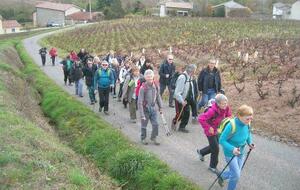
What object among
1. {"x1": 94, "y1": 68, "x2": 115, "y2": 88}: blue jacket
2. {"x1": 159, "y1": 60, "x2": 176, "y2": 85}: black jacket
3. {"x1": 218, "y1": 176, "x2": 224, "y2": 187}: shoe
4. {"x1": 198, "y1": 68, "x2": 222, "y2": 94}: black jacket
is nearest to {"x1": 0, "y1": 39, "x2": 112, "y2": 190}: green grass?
{"x1": 218, "y1": 176, "x2": 224, "y2": 187}: shoe

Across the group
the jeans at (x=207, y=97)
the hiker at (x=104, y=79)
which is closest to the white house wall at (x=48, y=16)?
the hiker at (x=104, y=79)

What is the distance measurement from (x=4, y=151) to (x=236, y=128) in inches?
190

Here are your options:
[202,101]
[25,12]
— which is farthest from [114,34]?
[25,12]

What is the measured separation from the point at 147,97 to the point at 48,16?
101 metres

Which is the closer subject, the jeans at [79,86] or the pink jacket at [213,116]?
the pink jacket at [213,116]

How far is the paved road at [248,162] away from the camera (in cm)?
893

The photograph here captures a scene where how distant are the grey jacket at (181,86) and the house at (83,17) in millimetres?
86323

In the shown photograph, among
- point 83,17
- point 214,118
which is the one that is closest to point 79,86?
point 214,118

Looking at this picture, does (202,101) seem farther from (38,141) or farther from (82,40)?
(82,40)

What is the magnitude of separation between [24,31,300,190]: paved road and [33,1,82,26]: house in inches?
3789

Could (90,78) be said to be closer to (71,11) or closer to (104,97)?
(104,97)

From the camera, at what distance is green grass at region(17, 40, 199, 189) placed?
876 centimetres

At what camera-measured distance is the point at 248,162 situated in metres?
10.1

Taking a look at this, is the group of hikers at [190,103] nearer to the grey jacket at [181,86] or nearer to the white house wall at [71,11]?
the grey jacket at [181,86]
